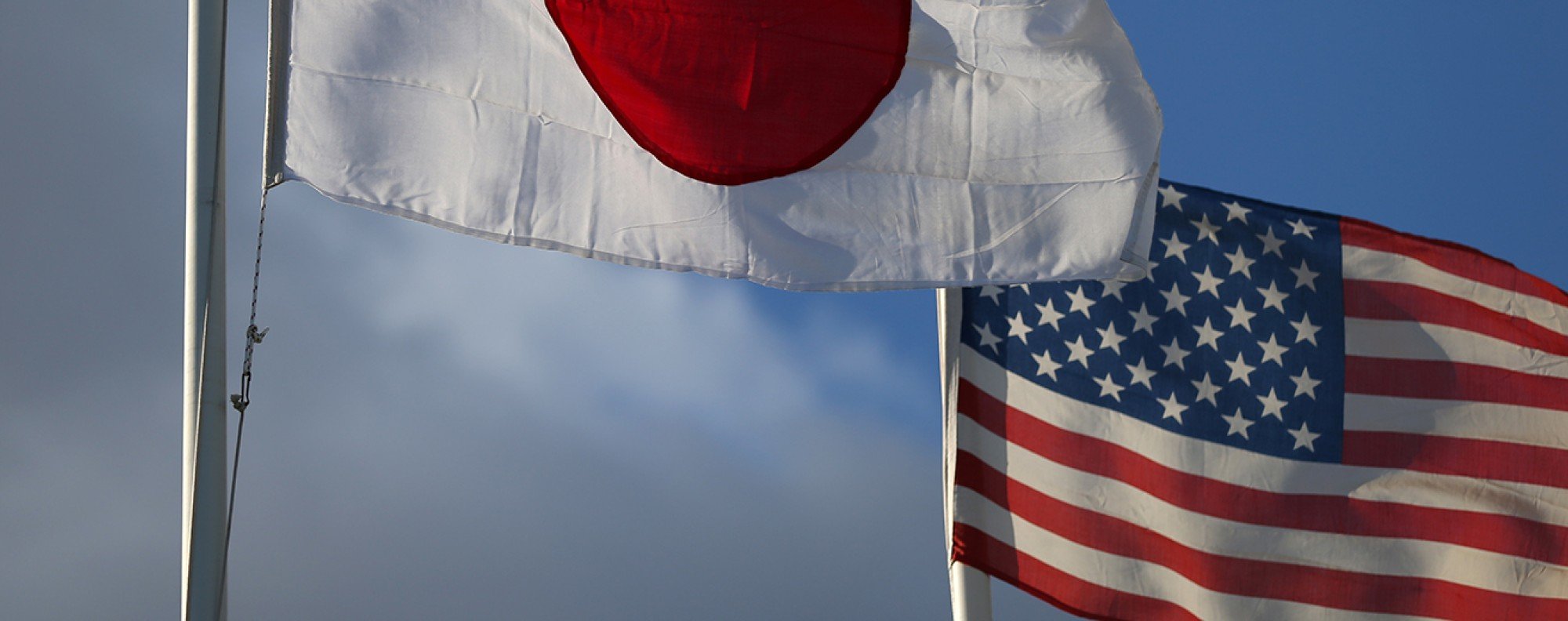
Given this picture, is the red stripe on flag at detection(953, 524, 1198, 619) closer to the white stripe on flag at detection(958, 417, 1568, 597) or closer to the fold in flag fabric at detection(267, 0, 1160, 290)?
the white stripe on flag at detection(958, 417, 1568, 597)

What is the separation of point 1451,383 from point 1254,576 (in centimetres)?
258

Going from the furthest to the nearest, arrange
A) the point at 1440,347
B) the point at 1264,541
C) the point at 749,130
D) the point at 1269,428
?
the point at 1440,347, the point at 1269,428, the point at 1264,541, the point at 749,130

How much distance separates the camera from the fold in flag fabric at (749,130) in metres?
9.84

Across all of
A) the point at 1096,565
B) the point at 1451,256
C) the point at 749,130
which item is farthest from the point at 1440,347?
the point at 749,130

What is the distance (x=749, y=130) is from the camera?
35.5ft

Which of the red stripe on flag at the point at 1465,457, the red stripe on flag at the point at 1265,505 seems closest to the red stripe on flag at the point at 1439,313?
the red stripe on flag at the point at 1465,457

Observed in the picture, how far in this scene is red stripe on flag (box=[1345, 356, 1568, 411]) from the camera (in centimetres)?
1599

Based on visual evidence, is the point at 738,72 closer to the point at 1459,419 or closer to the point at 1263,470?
the point at 1263,470

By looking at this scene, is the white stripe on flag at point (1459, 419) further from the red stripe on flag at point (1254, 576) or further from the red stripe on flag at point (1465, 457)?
the red stripe on flag at point (1254, 576)

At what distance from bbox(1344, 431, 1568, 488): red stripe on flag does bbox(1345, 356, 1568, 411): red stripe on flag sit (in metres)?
0.41

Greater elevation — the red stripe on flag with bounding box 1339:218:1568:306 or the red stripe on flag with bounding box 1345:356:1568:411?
the red stripe on flag with bounding box 1339:218:1568:306

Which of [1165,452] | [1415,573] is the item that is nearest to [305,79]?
[1165,452]

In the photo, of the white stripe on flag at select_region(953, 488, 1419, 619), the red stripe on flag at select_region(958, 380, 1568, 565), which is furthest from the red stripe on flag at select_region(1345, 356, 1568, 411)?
the white stripe on flag at select_region(953, 488, 1419, 619)

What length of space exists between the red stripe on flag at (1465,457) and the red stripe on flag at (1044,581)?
2.29m
